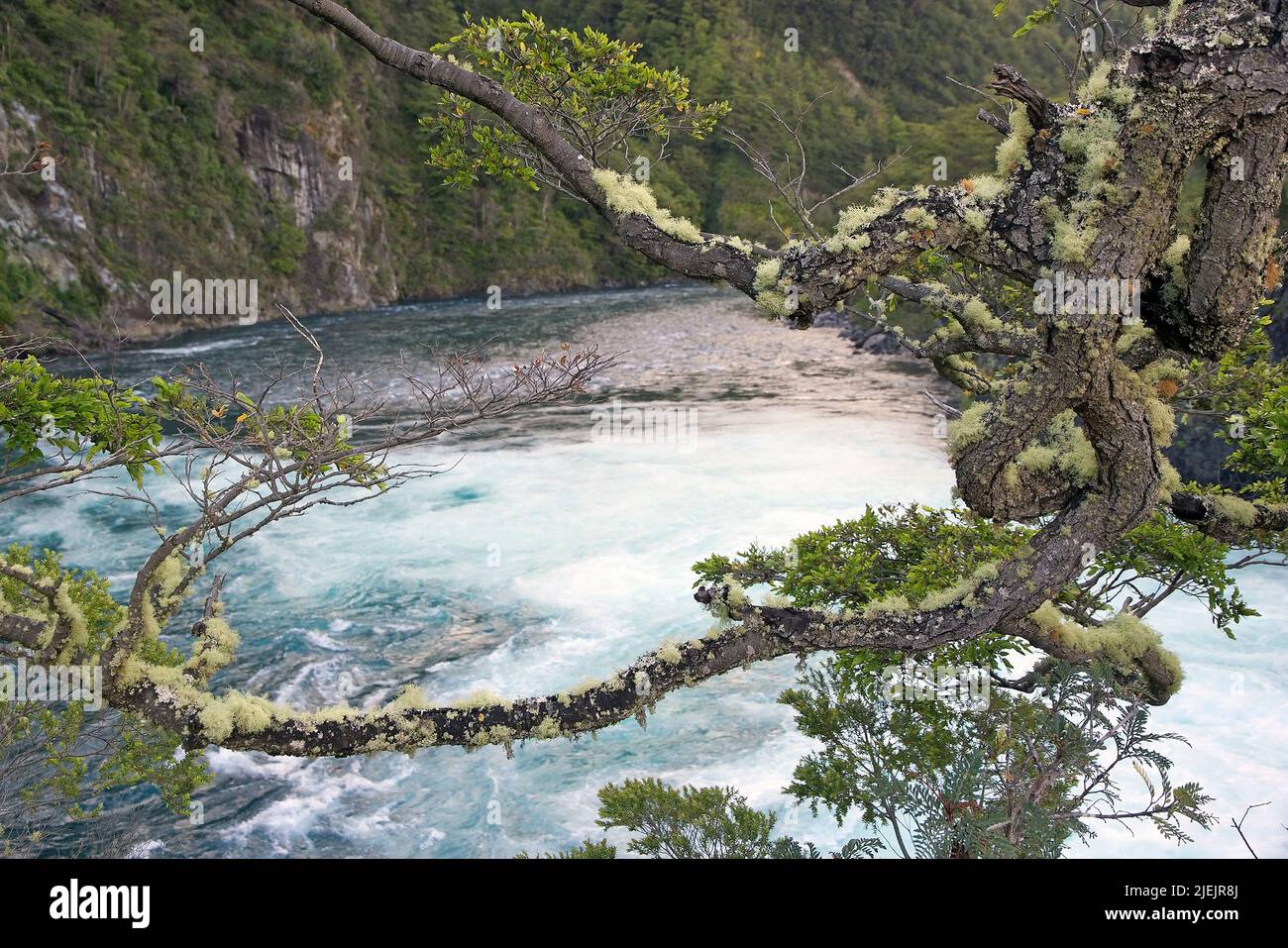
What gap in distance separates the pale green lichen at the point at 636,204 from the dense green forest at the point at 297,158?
21.6 m

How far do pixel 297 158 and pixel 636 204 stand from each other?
4982 cm

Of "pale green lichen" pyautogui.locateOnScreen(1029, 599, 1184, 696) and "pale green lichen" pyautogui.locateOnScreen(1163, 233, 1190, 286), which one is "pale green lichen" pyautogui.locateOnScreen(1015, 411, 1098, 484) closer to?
"pale green lichen" pyautogui.locateOnScreen(1163, 233, 1190, 286)

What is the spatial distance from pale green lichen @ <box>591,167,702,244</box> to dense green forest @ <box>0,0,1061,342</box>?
21576mm

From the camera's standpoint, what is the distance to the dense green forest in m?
36.3

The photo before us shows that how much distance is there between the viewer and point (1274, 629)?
40.2ft

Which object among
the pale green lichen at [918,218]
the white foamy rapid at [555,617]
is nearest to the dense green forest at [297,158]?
the white foamy rapid at [555,617]

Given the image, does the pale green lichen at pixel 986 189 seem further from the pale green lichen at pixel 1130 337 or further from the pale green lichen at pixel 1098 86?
the pale green lichen at pixel 1130 337

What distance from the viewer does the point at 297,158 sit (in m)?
A: 48.5

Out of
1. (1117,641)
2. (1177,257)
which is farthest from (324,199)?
→ (1177,257)

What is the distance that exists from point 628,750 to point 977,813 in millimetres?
5434

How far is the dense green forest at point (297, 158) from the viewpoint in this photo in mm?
36312

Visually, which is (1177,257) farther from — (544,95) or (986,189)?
(544,95)

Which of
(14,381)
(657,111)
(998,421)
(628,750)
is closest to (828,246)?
(998,421)
